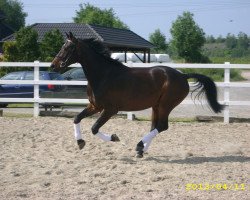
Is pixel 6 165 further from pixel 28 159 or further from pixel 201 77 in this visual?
pixel 201 77

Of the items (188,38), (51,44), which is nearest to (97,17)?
(188,38)

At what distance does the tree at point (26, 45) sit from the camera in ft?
76.5

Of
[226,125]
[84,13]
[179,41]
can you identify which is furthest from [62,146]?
[84,13]

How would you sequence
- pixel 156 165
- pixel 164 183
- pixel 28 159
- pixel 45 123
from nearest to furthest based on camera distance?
pixel 164 183
pixel 156 165
pixel 28 159
pixel 45 123

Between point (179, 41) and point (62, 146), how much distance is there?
5354cm

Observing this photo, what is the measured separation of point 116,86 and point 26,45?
56.1ft

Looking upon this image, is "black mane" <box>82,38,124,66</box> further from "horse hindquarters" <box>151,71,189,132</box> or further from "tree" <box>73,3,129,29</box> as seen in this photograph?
"tree" <box>73,3,129,29</box>

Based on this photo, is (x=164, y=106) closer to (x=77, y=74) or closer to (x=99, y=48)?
(x=99, y=48)

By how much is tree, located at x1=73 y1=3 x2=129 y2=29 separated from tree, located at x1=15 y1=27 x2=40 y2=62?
35487mm

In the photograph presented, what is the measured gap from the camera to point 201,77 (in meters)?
8.09

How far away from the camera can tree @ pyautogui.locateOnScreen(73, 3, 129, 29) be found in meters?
62.9

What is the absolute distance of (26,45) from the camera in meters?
23.4

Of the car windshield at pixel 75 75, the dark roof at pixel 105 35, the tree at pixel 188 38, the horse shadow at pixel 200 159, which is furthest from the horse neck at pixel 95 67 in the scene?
the tree at pixel 188 38

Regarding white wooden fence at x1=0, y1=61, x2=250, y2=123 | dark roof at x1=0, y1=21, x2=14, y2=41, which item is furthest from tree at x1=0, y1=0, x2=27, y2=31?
white wooden fence at x1=0, y1=61, x2=250, y2=123
